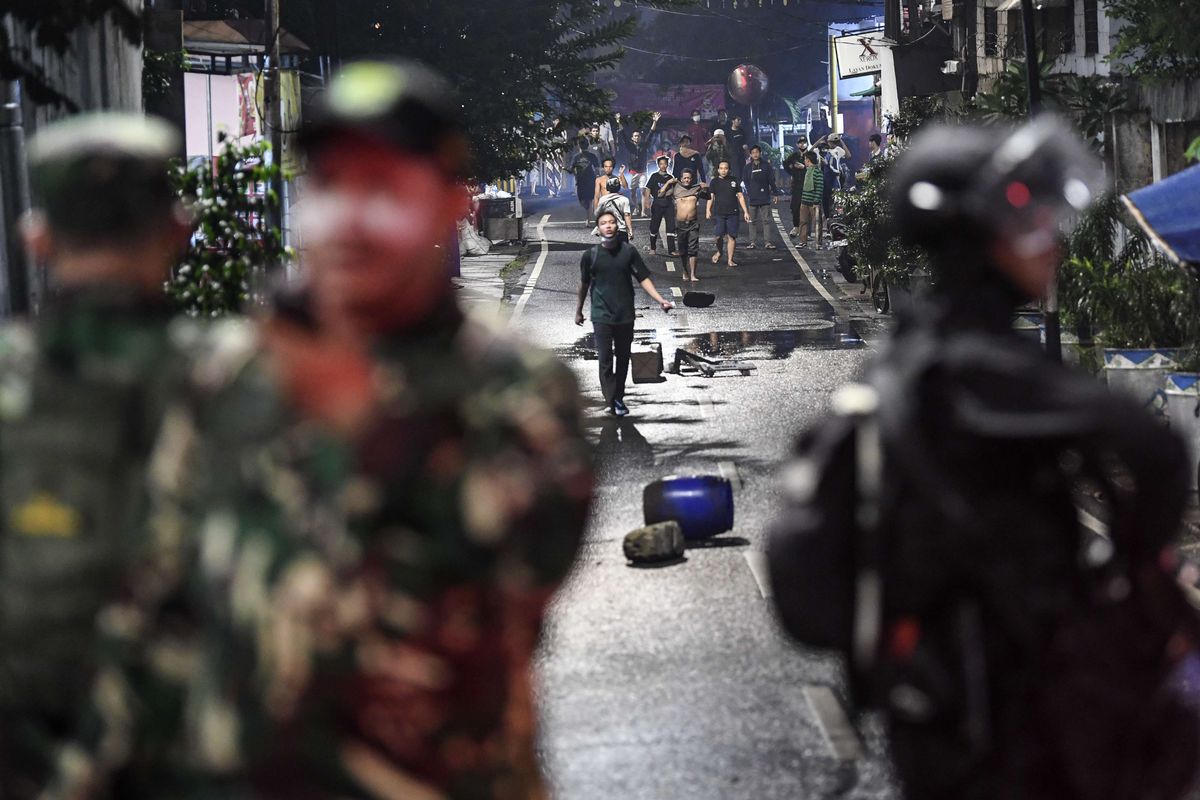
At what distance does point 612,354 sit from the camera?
18078 mm

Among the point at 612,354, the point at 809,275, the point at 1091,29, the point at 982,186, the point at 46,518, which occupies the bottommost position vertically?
the point at 612,354

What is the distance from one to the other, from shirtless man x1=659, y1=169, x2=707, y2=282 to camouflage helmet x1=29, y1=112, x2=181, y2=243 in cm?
2819

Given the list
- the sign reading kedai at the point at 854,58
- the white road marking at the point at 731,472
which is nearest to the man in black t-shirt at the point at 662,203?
the sign reading kedai at the point at 854,58

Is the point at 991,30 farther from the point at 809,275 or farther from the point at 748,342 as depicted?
the point at 748,342

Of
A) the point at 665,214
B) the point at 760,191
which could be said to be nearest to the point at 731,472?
the point at 665,214

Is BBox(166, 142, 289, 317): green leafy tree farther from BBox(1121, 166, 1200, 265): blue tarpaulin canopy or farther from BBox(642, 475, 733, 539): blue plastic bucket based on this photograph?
BBox(1121, 166, 1200, 265): blue tarpaulin canopy

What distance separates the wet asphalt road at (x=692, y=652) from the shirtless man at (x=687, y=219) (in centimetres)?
1173

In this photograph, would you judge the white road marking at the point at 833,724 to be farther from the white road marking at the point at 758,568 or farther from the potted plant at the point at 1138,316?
the potted plant at the point at 1138,316

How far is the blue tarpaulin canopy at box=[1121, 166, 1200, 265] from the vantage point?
11305mm

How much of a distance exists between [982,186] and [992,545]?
0.68 meters

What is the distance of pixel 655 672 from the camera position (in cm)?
863

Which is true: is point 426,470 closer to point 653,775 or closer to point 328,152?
point 328,152

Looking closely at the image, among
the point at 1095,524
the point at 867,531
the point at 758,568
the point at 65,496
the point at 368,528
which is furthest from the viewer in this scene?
the point at 1095,524

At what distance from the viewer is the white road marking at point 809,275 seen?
1096 inches
